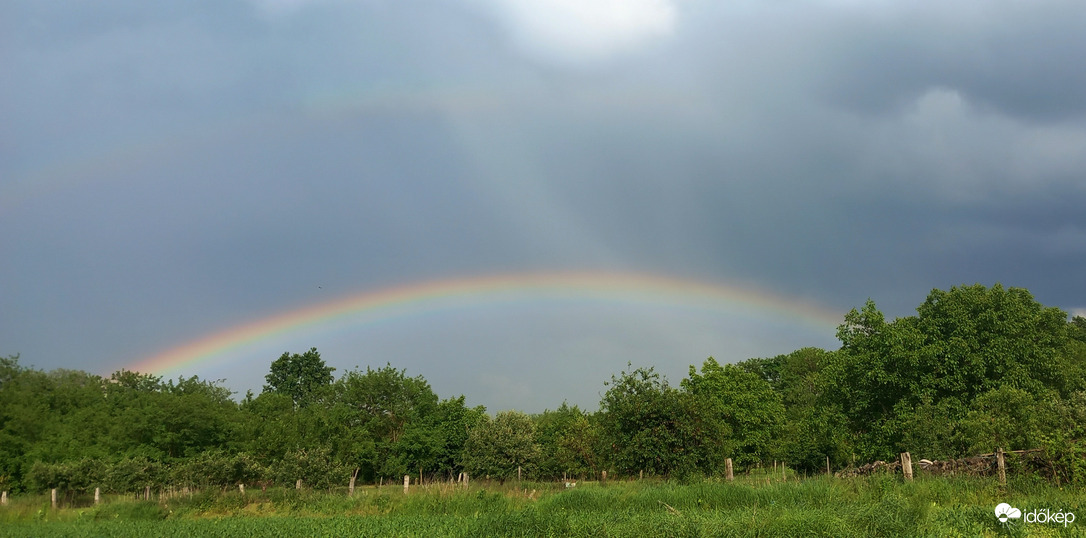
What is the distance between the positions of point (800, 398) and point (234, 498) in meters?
77.1

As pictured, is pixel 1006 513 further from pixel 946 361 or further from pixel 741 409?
pixel 741 409

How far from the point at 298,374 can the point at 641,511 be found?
12002cm

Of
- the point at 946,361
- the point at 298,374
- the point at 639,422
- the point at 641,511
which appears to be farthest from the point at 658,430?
the point at 298,374

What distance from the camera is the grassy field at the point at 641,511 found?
477 inches

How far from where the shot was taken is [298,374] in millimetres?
123562

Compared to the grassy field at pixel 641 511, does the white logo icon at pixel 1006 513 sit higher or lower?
higher

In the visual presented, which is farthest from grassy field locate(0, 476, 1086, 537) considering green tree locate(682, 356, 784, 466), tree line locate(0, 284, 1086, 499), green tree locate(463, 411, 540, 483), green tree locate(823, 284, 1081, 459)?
green tree locate(682, 356, 784, 466)

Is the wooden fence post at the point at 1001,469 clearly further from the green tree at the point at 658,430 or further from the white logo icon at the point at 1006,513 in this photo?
the green tree at the point at 658,430

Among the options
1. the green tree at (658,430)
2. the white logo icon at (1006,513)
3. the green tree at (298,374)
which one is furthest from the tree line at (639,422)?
the green tree at (298,374)

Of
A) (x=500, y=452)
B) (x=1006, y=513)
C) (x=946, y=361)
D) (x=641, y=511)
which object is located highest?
(x=946, y=361)

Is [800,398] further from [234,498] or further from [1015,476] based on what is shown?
[234,498]

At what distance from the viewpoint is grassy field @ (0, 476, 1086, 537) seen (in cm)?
1212

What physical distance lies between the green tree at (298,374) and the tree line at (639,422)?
164 feet

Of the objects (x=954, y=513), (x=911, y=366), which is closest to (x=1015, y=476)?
(x=954, y=513)
